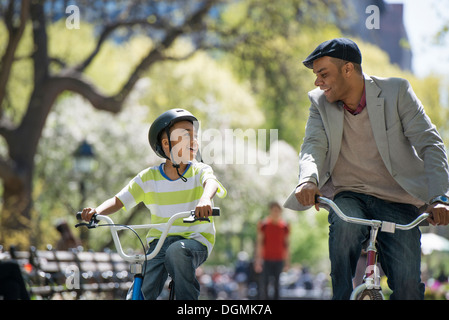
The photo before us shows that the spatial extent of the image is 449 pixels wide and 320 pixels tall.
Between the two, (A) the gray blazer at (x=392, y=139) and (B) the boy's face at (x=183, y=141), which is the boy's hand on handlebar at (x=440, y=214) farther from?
(B) the boy's face at (x=183, y=141)

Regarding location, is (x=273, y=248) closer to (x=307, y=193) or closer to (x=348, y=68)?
(x=348, y=68)

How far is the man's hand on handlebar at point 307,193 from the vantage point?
13.8ft

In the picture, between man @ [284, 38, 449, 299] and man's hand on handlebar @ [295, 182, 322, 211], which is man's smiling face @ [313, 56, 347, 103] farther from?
man's hand on handlebar @ [295, 182, 322, 211]

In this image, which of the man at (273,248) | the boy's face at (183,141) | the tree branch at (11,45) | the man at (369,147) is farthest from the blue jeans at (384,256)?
the tree branch at (11,45)

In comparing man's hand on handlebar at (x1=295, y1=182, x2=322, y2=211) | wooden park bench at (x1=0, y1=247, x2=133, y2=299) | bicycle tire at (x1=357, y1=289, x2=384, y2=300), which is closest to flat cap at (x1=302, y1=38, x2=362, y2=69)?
man's hand on handlebar at (x1=295, y1=182, x2=322, y2=211)

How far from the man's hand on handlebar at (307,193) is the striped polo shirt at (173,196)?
0.58 meters

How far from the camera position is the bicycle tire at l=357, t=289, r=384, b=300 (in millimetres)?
3820

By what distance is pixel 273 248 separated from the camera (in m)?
11.2

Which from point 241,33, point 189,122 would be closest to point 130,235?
point 241,33

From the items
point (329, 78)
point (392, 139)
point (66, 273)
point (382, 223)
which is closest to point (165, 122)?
point (329, 78)

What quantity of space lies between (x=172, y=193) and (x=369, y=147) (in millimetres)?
1204

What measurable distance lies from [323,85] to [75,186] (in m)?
20.0

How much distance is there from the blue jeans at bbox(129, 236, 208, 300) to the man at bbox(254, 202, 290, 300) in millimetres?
6648

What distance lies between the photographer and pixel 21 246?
14.2 m
